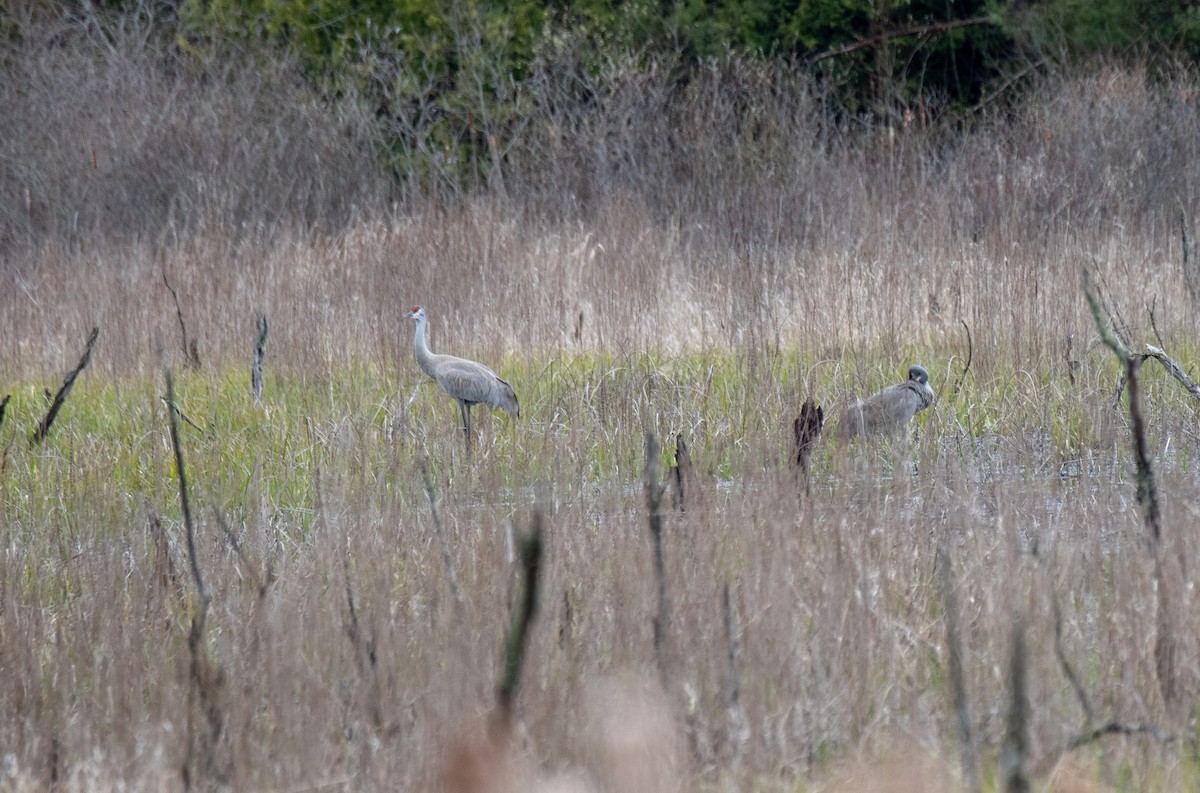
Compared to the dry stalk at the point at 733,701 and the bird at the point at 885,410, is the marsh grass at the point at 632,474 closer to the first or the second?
the dry stalk at the point at 733,701

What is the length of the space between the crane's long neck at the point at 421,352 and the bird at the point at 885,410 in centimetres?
221

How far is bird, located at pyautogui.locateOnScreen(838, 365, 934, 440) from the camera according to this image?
5098 mm

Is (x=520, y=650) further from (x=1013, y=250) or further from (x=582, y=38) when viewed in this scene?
(x=582, y=38)

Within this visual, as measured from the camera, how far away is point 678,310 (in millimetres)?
7801

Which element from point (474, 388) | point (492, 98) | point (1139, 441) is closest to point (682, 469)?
point (1139, 441)

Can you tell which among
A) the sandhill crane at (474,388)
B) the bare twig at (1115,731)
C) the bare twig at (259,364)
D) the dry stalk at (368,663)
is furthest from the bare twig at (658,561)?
the bare twig at (259,364)

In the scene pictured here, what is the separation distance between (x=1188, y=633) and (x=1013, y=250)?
4856 mm

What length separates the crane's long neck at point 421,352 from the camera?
6.70 m

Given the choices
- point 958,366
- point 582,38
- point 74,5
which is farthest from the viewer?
point 74,5

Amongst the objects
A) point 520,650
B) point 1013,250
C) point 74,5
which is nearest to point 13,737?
point 520,650

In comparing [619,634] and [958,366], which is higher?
[958,366]

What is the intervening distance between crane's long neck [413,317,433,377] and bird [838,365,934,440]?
2213 mm

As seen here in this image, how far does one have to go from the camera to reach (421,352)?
679 cm

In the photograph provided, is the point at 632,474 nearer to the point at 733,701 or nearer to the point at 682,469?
the point at 682,469
